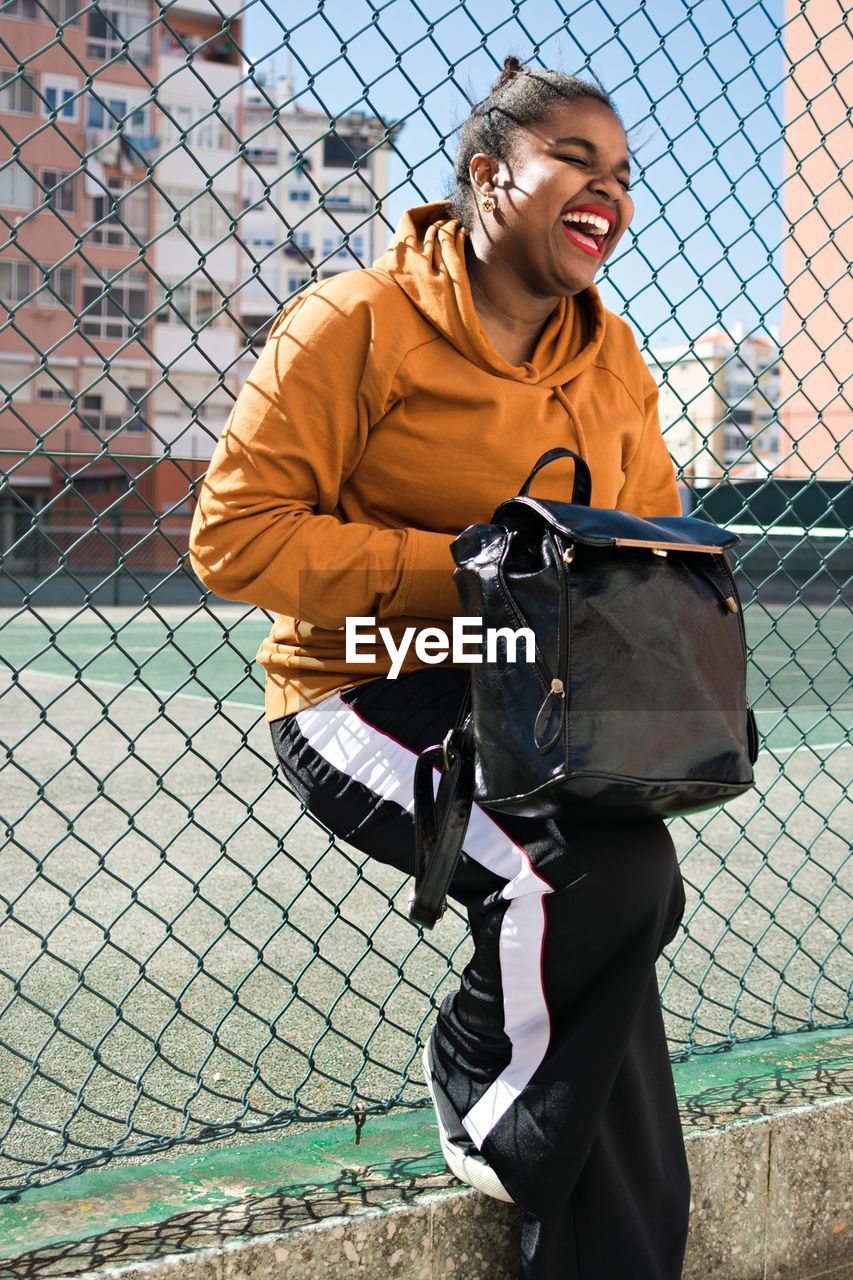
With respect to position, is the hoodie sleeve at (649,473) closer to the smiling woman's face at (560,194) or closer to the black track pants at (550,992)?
the smiling woman's face at (560,194)

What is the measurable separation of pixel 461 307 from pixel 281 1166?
1395 millimetres

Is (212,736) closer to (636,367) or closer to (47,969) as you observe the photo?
(47,969)

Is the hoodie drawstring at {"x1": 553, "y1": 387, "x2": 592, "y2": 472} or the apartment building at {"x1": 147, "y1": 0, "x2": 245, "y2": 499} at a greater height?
the hoodie drawstring at {"x1": 553, "y1": 387, "x2": 592, "y2": 472}

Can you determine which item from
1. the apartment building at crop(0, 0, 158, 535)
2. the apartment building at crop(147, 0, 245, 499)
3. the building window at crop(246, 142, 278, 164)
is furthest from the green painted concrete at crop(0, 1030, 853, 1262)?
the building window at crop(246, 142, 278, 164)

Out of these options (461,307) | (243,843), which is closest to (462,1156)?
(461,307)

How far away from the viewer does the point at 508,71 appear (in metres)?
2.11

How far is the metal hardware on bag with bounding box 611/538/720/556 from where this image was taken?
1683 mm

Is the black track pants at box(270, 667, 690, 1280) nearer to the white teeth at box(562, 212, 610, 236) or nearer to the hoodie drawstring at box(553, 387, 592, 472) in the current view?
the hoodie drawstring at box(553, 387, 592, 472)

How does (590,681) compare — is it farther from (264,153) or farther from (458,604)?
(264,153)

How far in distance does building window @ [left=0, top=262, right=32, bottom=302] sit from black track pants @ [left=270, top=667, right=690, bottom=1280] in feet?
124

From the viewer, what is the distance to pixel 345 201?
225 ft

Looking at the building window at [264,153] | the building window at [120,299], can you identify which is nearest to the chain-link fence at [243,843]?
the building window at [120,299]

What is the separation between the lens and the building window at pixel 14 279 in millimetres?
38819

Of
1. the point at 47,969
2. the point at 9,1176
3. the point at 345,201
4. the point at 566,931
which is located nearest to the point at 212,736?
the point at 47,969
